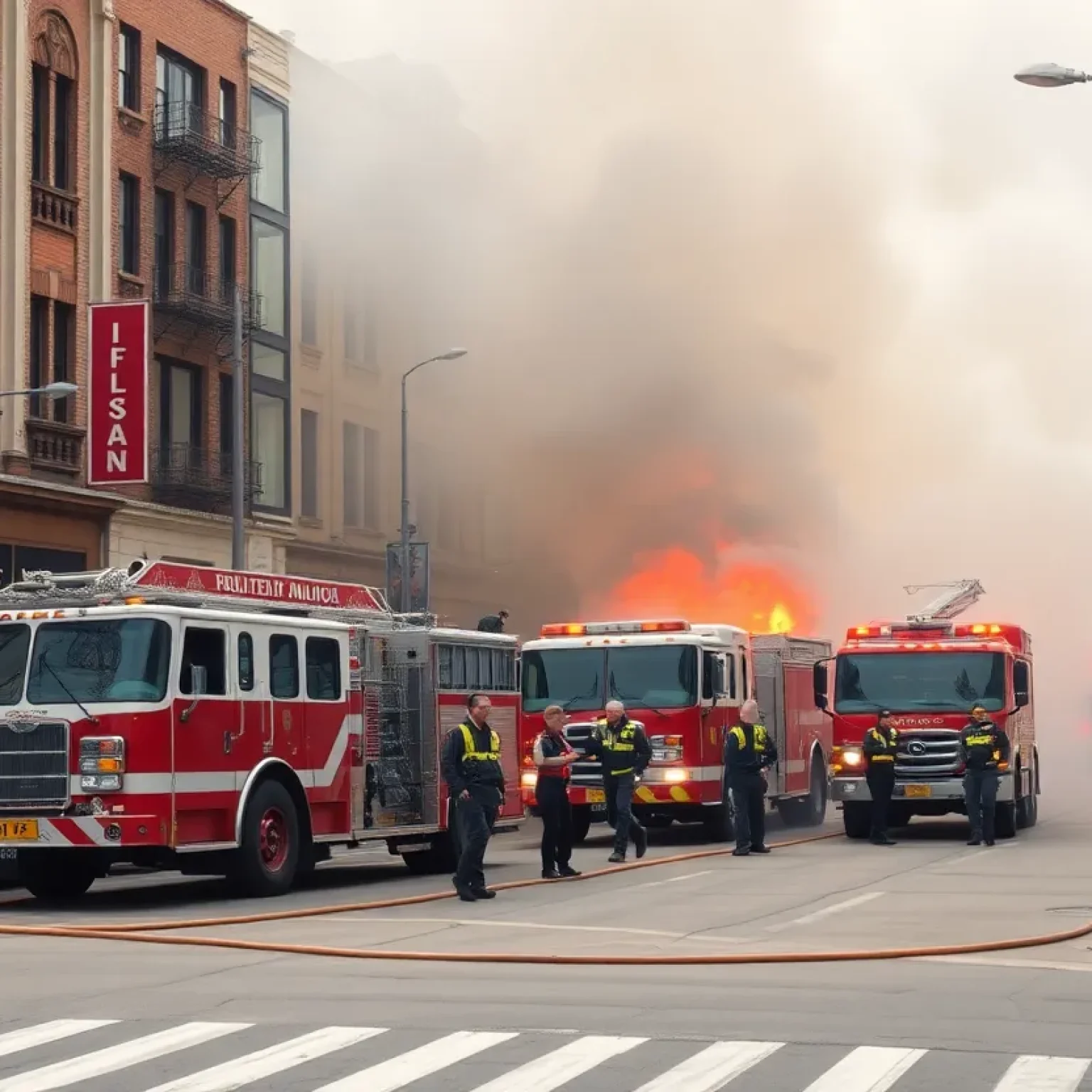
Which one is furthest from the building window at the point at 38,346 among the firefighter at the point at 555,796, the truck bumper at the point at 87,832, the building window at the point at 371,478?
the truck bumper at the point at 87,832

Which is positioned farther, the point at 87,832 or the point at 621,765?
the point at 621,765

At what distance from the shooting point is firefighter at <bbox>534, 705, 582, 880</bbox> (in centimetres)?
1898

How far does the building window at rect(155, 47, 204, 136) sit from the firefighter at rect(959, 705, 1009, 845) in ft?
63.6

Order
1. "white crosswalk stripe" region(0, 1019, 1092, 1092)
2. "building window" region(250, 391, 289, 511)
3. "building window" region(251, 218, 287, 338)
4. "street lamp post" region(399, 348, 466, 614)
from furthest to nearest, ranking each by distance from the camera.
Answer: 1. "building window" region(250, 391, 289, 511)
2. "building window" region(251, 218, 287, 338)
3. "street lamp post" region(399, 348, 466, 614)
4. "white crosswalk stripe" region(0, 1019, 1092, 1092)

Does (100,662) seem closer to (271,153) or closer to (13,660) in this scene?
(13,660)

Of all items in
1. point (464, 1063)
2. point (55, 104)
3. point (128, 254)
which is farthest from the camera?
point (128, 254)

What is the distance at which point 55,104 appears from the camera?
112 ft

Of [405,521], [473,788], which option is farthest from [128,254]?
[473,788]

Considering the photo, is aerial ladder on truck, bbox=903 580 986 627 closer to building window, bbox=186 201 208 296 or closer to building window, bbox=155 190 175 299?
building window, bbox=186 201 208 296

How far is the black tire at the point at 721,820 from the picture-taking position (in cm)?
2553

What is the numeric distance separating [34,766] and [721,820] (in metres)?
11.3

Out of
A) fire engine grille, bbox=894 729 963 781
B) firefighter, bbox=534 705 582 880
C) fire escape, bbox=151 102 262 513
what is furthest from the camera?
fire escape, bbox=151 102 262 513

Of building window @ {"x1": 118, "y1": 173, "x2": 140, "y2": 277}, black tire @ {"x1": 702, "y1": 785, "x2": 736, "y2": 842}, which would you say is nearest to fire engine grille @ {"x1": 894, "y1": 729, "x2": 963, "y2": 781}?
black tire @ {"x1": 702, "y1": 785, "x2": 736, "y2": 842}

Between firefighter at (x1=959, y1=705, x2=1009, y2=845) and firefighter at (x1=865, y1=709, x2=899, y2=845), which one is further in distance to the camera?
firefighter at (x1=865, y1=709, x2=899, y2=845)
